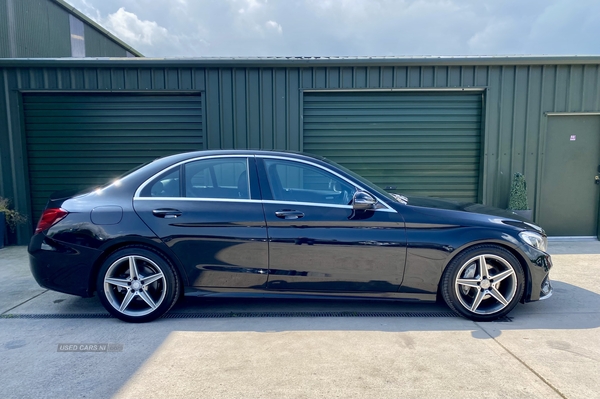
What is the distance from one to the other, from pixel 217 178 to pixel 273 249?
35.8 inches

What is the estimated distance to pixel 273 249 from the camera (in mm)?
3512

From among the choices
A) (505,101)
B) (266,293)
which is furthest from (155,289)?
(505,101)

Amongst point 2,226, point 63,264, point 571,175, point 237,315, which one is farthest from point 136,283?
point 571,175

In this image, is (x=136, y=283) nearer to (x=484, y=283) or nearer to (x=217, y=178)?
(x=217, y=178)

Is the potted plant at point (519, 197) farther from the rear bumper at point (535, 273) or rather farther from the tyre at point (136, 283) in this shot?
the tyre at point (136, 283)

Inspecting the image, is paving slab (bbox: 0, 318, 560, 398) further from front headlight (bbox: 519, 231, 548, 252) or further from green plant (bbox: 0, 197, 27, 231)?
green plant (bbox: 0, 197, 27, 231)

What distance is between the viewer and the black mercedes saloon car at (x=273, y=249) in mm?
3504

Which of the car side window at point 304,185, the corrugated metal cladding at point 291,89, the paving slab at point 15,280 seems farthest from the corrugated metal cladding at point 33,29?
the car side window at point 304,185

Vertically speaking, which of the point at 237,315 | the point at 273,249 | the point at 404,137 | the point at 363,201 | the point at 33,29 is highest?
the point at 33,29

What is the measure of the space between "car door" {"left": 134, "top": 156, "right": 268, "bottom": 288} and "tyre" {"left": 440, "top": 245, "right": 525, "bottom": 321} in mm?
1777

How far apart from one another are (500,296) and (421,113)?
4.15 meters

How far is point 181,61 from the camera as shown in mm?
6434

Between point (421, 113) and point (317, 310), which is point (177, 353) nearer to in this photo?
point (317, 310)

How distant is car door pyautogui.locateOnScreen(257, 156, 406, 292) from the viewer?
350cm
